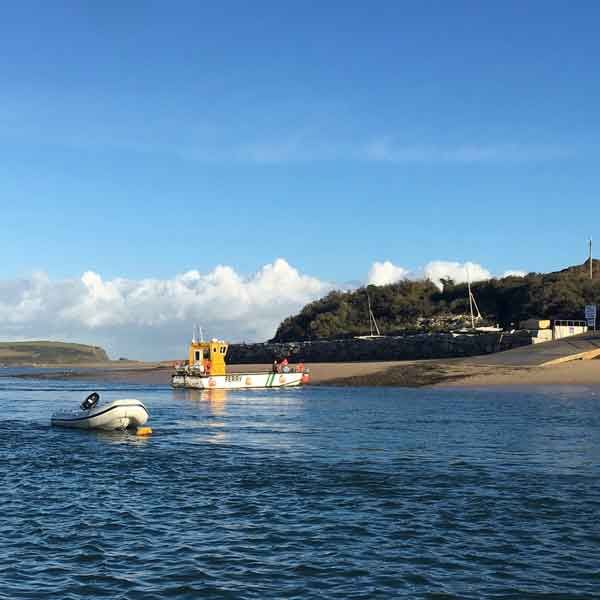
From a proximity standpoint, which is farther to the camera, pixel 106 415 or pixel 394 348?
pixel 394 348

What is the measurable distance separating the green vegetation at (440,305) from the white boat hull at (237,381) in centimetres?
2777

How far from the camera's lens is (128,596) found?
11.3 metres

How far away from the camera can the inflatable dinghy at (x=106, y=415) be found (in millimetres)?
32062

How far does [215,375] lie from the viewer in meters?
58.5

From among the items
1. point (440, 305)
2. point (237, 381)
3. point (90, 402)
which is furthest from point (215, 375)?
point (440, 305)

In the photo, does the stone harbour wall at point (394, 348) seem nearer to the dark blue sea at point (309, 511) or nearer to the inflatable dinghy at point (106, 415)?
the dark blue sea at point (309, 511)

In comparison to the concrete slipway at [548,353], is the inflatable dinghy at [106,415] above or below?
below

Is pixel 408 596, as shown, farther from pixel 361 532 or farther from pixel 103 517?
pixel 103 517

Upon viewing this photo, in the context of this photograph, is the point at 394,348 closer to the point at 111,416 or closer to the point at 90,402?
the point at 90,402

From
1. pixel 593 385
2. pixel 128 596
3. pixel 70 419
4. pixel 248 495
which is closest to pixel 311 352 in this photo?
pixel 593 385

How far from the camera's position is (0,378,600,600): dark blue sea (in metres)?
11.9

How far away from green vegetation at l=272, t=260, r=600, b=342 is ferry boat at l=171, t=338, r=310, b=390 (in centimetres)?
2804

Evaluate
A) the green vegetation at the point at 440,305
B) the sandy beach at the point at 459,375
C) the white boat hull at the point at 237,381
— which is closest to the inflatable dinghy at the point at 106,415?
the white boat hull at the point at 237,381

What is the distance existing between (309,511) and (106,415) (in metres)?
18.2
